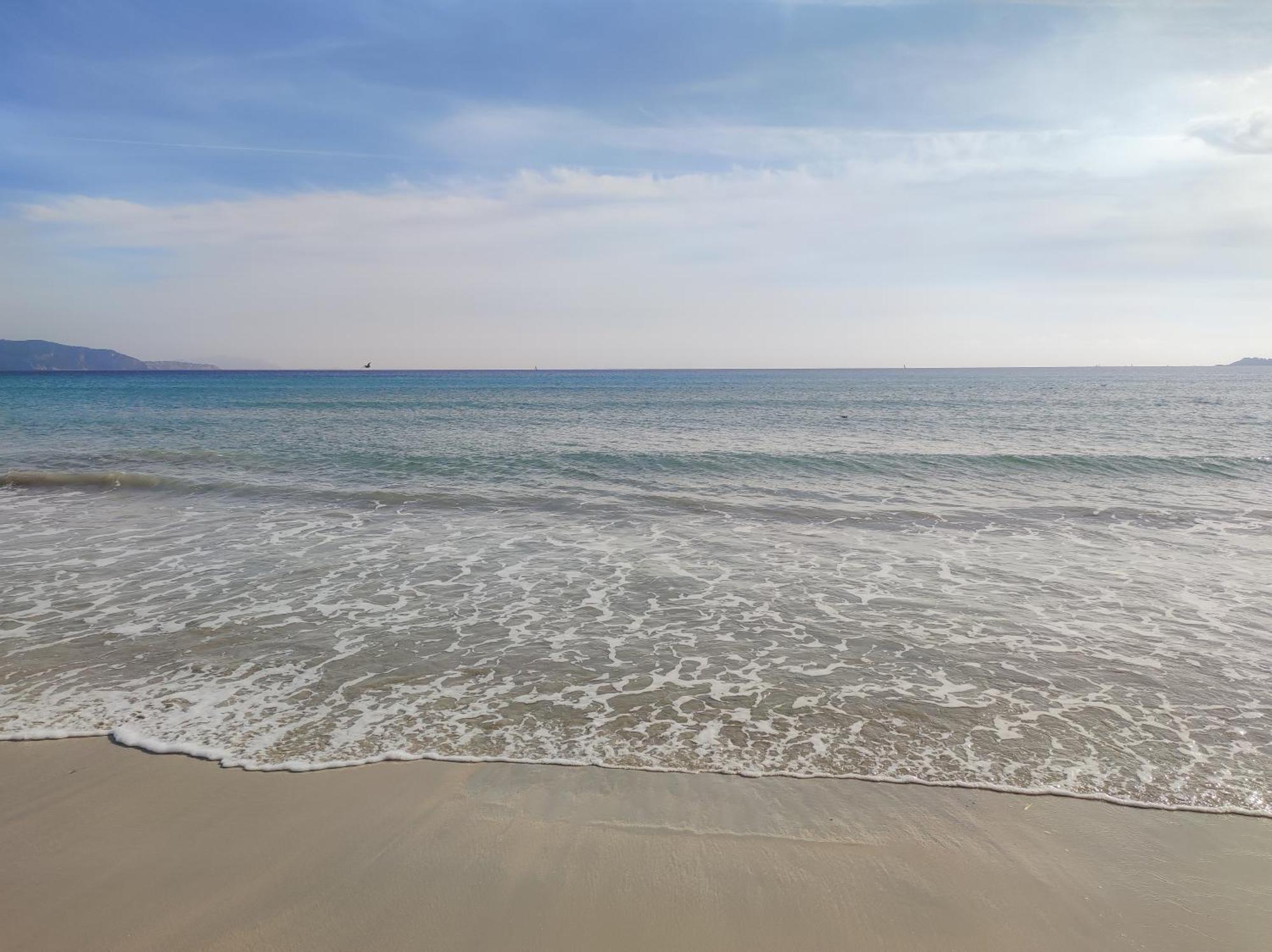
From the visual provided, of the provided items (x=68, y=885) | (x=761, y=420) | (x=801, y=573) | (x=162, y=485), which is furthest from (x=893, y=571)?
(x=761, y=420)

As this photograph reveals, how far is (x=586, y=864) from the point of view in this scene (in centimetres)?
446

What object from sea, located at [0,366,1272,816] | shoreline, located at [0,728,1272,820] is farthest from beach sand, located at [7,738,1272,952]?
sea, located at [0,366,1272,816]

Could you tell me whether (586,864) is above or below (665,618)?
below

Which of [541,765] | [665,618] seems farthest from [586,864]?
[665,618]

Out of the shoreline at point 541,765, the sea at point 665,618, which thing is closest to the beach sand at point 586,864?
the shoreline at point 541,765

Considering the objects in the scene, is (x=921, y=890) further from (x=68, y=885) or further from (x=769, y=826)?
(x=68, y=885)

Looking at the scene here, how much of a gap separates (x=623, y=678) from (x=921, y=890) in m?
3.60

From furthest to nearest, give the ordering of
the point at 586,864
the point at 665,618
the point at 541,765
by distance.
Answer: the point at 665,618 → the point at 541,765 → the point at 586,864

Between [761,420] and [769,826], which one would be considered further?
[761,420]

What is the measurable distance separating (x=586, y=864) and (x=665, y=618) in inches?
186

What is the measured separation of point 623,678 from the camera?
23.8 feet

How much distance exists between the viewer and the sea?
19.6 feet

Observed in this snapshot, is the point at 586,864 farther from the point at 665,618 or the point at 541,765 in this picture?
the point at 665,618

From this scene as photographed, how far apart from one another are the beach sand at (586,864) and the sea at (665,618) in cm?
38
